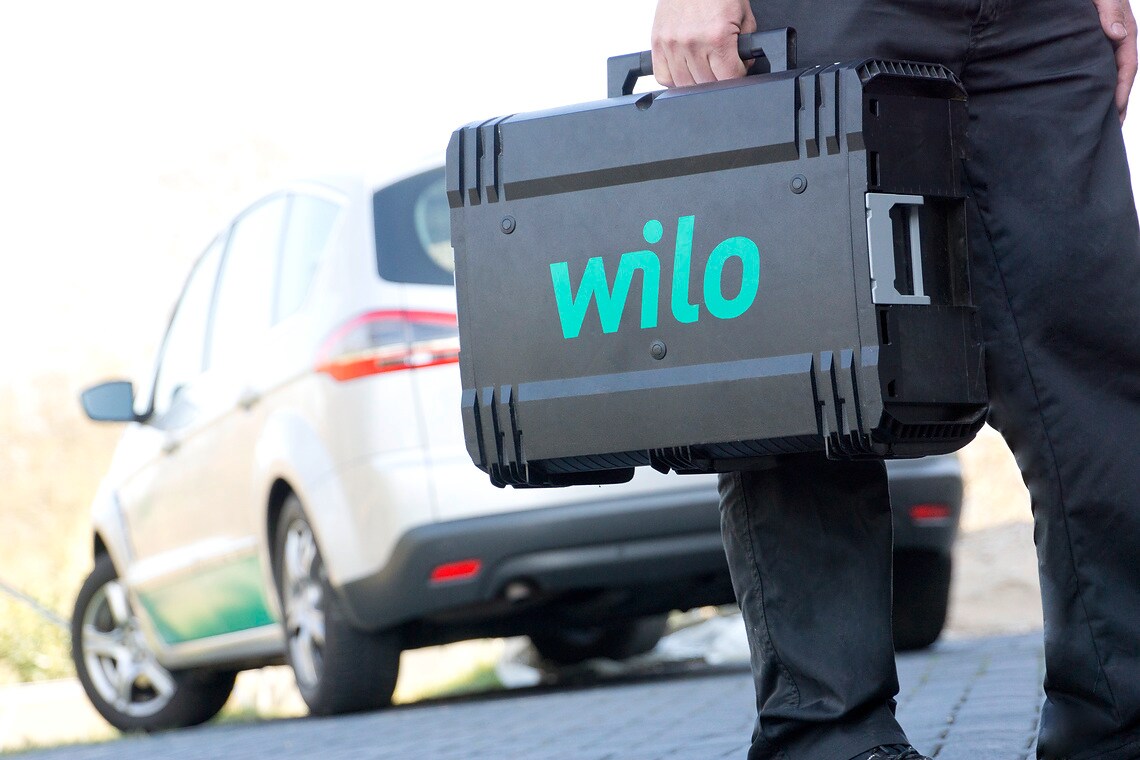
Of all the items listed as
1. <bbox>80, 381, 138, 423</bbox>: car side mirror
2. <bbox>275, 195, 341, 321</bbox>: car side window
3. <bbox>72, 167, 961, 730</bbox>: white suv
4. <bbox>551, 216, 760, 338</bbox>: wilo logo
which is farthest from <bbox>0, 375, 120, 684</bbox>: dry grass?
Result: <bbox>551, 216, 760, 338</bbox>: wilo logo

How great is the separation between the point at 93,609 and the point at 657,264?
552cm

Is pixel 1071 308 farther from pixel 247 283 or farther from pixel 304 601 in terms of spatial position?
pixel 247 283

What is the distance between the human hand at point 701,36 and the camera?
238cm

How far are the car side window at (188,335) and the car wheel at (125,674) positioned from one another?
38.5 inches

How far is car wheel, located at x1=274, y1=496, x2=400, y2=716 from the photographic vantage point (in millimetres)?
5504

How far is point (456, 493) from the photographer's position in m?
5.28

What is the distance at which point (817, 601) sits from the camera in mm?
2523

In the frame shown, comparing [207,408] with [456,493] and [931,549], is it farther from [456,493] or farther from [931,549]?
[931,549]

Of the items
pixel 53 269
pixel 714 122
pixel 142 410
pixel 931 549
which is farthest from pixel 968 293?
pixel 53 269

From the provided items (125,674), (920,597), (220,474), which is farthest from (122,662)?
(920,597)

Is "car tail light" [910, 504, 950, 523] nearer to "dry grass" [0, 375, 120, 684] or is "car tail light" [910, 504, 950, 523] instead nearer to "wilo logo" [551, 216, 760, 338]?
"wilo logo" [551, 216, 760, 338]

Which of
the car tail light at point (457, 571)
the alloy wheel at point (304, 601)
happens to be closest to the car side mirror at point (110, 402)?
the alloy wheel at point (304, 601)

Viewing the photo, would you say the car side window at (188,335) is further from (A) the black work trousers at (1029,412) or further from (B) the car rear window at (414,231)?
(A) the black work trousers at (1029,412)

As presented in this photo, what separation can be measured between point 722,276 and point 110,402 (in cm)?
476
